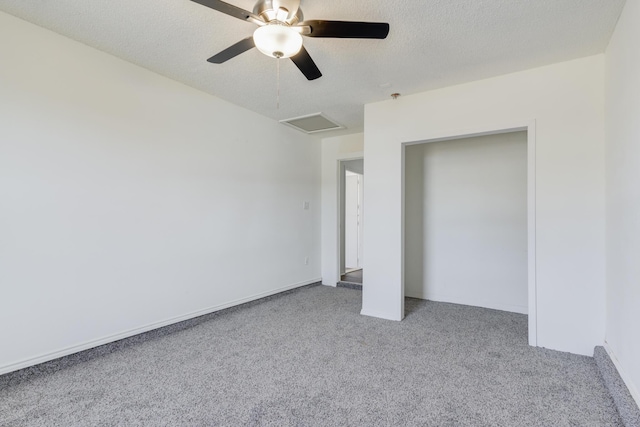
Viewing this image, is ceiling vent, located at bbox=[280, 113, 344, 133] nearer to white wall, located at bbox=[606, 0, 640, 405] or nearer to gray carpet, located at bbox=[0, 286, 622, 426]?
gray carpet, located at bbox=[0, 286, 622, 426]

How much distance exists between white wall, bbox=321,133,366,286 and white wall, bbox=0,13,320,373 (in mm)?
1405

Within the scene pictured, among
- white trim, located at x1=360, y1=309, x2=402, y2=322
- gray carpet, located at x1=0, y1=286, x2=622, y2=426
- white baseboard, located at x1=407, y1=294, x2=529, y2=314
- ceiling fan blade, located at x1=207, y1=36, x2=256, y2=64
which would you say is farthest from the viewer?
white baseboard, located at x1=407, y1=294, x2=529, y2=314

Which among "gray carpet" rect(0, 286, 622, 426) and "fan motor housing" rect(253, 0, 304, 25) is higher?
"fan motor housing" rect(253, 0, 304, 25)

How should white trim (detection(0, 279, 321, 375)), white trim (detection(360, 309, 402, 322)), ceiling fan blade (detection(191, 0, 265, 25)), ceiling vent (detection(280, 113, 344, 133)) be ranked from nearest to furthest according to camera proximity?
ceiling fan blade (detection(191, 0, 265, 25)) < white trim (detection(0, 279, 321, 375)) < white trim (detection(360, 309, 402, 322)) < ceiling vent (detection(280, 113, 344, 133))

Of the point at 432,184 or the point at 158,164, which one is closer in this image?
the point at 158,164

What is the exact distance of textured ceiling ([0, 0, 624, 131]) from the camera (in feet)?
6.29

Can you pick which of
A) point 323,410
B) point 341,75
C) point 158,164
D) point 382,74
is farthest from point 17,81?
point 323,410

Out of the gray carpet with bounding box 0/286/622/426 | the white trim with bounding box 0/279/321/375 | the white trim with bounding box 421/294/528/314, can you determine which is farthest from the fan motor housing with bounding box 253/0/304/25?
the white trim with bounding box 421/294/528/314

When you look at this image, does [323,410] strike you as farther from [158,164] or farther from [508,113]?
[508,113]

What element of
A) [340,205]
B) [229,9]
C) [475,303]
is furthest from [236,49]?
[475,303]

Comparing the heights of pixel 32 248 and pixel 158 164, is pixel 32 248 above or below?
below

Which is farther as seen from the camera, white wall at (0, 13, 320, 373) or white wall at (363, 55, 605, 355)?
white wall at (363, 55, 605, 355)

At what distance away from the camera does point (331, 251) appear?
492 centimetres

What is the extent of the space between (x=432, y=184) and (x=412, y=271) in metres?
1.26
